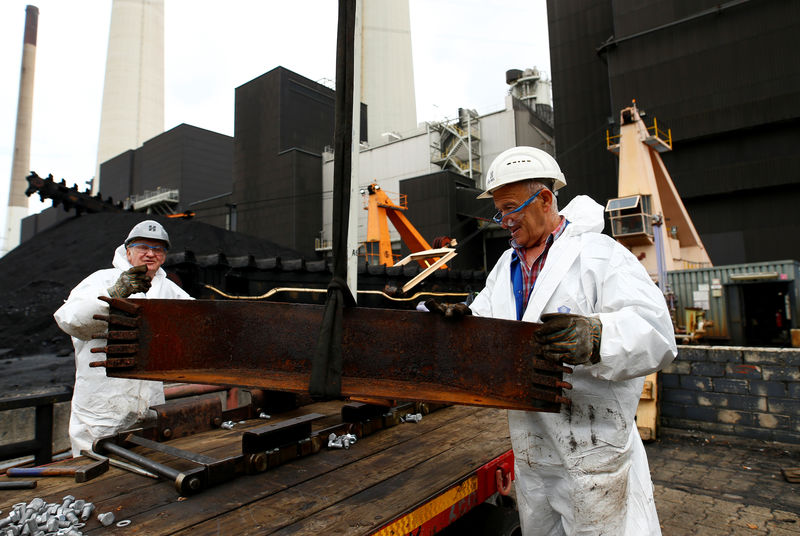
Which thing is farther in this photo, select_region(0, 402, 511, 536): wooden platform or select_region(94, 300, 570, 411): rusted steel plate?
select_region(94, 300, 570, 411): rusted steel plate

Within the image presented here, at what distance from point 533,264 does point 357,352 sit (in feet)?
2.79

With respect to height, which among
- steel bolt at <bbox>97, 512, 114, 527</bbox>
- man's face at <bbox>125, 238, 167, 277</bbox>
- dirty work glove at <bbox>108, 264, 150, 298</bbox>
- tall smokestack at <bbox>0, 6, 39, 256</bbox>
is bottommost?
steel bolt at <bbox>97, 512, 114, 527</bbox>

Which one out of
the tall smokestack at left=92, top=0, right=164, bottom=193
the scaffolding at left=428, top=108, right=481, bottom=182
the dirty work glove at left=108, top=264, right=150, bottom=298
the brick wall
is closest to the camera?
the dirty work glove at left=108, top=264, right=150, bottom=298

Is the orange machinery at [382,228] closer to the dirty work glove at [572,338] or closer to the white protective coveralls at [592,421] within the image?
the white protective coveralls at [592,421]

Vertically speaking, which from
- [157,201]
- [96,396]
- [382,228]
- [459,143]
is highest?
[459,143]

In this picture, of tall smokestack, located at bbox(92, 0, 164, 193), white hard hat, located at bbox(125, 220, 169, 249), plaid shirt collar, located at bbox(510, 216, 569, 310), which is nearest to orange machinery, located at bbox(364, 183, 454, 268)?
white hard hat, located at bbox(125, 220, 169, 249)

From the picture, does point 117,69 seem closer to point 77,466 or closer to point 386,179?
point 386,179

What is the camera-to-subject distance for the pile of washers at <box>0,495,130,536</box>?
134 cm

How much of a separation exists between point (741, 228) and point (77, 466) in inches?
881

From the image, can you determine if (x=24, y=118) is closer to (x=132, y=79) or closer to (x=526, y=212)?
(x=132, y=79)

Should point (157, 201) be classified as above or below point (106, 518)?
above

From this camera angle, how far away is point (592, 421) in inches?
63.7

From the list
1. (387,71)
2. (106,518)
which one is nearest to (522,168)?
(106,518)

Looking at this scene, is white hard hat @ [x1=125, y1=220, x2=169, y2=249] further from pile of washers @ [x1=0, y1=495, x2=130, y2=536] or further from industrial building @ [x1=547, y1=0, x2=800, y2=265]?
industrial building @ [x1=547, y1=0, x2=800, y2=265]
